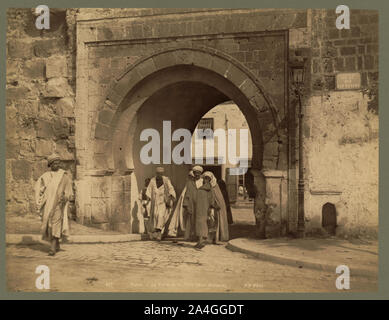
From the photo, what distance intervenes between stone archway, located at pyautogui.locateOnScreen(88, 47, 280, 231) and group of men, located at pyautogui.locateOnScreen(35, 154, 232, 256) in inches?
23.4

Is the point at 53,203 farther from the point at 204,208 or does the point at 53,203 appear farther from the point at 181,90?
the point at 181,90

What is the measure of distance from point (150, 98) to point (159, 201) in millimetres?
2104

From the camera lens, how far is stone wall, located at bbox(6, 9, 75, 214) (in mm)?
9789

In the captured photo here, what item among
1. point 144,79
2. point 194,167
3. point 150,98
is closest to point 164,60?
point 144,79

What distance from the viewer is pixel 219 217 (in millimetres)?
9523

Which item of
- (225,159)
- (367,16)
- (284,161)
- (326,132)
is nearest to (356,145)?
(326,132)

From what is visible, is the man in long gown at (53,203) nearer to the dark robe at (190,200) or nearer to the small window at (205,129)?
the dark robe at (190,200)

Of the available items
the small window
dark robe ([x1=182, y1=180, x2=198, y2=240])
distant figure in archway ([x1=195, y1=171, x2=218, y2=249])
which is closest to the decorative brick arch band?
dark robe ([x1=182, y1=180, x2=198, y2=240])

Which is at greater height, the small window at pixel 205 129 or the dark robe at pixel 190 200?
the small window at pixel 205 129

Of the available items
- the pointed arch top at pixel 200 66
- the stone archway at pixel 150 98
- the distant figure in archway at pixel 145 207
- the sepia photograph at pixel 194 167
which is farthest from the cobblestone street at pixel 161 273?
the pointed arch top at pixel 200 66

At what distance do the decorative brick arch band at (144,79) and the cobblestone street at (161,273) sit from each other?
2208 millimetres

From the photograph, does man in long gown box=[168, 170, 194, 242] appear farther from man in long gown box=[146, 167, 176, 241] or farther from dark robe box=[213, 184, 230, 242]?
dark robe box=[213, 184, 230, 242]

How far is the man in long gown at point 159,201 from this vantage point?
9.70 meters

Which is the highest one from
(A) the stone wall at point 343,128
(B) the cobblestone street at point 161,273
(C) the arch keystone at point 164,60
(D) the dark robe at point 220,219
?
(C) the arch keystone at point 164,60
